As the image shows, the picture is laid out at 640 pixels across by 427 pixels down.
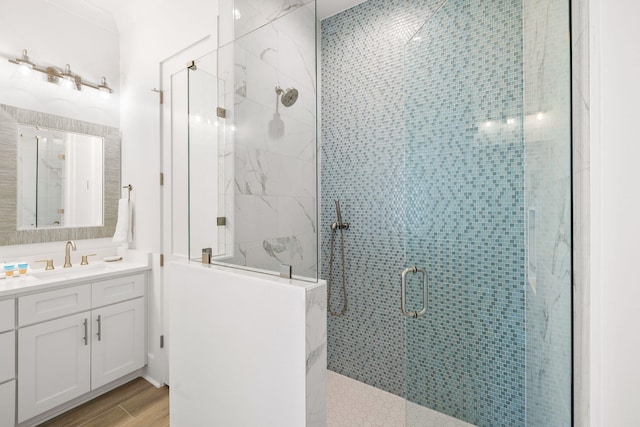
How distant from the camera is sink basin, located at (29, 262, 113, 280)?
6.28ft

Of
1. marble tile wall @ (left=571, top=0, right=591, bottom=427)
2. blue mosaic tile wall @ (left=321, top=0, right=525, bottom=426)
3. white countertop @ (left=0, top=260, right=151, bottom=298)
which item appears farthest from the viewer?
white countertop @ (left=0, top=260, right=151, bottom=298)

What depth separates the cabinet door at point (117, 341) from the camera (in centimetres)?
197

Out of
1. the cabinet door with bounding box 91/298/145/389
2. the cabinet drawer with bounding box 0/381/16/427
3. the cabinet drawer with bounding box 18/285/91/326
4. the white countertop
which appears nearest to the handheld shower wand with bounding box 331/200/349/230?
the white countertop

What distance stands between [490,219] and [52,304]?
7.96 ft

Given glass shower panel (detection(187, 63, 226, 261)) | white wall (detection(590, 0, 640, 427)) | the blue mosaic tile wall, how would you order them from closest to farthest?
white wall (detection(590, 0, 640, 427)), the blue mosaic tile wall, glass shower panel (detection(187, 63, 226, 261))

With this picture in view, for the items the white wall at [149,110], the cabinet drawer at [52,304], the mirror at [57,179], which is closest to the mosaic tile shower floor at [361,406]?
the white wall at [149,110]

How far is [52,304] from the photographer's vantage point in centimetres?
177

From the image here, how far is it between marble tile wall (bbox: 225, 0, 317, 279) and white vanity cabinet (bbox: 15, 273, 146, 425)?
1.33m

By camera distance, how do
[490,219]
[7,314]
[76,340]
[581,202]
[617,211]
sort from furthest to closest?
[76,340]
[7,314]
[490,219]
[581,202]
[617,211]

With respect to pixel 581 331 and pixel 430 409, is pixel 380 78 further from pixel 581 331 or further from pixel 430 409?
pixel 430 409

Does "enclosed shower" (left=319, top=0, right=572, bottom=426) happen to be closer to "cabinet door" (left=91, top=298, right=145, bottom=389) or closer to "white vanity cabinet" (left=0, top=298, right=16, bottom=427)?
"cabinet door" (left=91, top=298, right=145, bottom=389)

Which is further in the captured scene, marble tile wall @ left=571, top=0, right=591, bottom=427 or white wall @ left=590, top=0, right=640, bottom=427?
marble tile wall @ left=571, top=0, right=591, bottom=427

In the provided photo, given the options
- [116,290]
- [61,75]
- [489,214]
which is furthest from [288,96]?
[61,75]

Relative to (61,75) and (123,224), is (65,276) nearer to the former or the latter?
(123,224)
